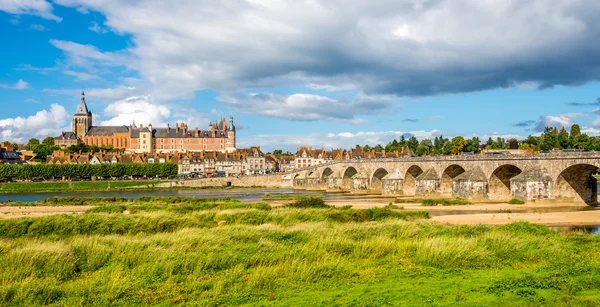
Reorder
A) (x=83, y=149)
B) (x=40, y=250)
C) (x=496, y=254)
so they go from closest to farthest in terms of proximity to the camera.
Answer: (x=40, y=250) < (x=496, y=254) < (x=83, y=149)

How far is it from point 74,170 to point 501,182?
86915 mm

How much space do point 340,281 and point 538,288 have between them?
4960mm

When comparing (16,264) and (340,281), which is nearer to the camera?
(340,281)

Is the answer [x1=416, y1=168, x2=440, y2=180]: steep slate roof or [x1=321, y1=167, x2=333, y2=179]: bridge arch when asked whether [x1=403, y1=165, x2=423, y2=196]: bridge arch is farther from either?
[x1=321, y1=167, x2=333, y2=179]: bridge arch

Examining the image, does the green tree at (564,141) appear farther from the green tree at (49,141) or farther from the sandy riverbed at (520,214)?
the green tree at (49,141)

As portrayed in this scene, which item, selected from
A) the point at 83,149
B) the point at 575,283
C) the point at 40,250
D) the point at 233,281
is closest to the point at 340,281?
the point at 233,281

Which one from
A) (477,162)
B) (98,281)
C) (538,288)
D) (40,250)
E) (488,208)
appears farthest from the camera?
(477,162)

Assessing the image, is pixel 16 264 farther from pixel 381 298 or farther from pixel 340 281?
pixel 381 298

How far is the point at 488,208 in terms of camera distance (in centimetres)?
4062

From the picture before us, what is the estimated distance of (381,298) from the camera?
1120cm

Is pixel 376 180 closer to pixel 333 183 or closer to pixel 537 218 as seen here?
pixel 333 183

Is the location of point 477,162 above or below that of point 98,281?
above

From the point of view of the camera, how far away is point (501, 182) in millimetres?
50500

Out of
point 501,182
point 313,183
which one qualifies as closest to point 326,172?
point 313,183
